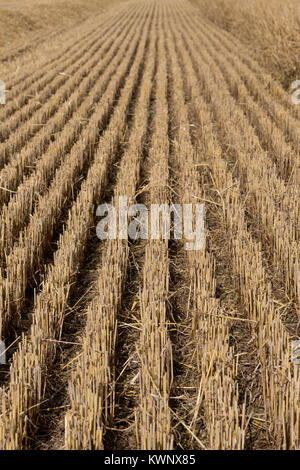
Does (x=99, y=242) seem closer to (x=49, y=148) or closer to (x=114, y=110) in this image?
(x=49, y=148)

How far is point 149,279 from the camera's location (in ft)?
10.3

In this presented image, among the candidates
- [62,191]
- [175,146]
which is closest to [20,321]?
[62,191]

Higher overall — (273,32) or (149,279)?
(273,32)

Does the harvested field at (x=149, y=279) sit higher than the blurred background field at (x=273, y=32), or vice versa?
the blurred background field at (x=273, y=32)

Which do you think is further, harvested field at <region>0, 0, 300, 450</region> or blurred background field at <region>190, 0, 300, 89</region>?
blurred background field at <region>190, 0, 300, 89</region>

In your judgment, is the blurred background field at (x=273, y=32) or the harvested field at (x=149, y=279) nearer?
the harvested field at (x=149, y=279)

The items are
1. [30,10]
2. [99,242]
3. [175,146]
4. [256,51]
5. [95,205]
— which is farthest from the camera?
[30,10]

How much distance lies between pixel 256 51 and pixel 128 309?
36.4 feet

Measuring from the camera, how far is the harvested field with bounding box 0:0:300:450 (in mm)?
2152

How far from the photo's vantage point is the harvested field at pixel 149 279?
2.15 meters

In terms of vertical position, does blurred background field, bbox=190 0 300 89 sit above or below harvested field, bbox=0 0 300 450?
above

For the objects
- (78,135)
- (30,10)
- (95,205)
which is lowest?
(95,205)

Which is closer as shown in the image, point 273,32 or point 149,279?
point 149,279

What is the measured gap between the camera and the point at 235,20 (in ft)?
52.0
